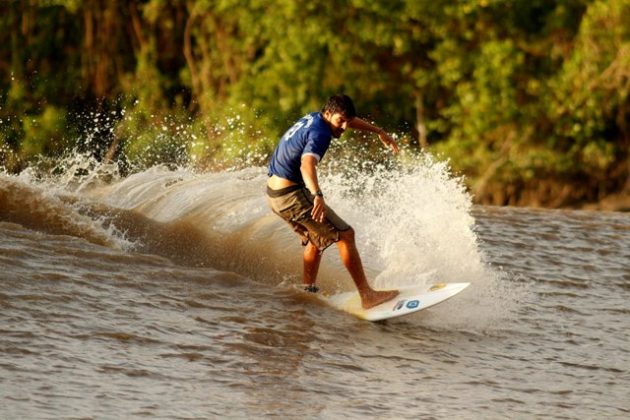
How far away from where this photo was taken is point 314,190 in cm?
837

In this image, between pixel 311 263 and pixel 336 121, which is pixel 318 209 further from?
pixel 311 263

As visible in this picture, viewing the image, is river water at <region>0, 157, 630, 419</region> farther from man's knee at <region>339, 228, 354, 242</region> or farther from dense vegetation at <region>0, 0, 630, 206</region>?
dense vegetation at <region>0, 0, 630, 206</region>

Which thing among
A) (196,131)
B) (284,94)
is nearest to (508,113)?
(284,94)

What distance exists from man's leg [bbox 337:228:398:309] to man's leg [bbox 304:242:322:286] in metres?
0.43

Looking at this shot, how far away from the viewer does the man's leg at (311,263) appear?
916 centimetres

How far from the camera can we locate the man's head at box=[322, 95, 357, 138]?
336 inches

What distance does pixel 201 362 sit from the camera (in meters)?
7.15

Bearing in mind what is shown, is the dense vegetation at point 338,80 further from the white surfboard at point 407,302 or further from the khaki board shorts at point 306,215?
the white surfboard at point 407,302

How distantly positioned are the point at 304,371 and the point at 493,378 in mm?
1191

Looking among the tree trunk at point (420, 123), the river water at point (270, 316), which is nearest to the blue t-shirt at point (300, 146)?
the river water at point (270, 316)

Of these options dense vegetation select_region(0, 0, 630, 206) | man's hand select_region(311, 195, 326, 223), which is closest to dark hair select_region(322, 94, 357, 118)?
man's hand select_region(311, 195, 326, 223)

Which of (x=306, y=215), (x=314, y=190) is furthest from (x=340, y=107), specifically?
(x=306, y=215)

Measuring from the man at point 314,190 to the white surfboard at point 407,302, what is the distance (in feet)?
0.24

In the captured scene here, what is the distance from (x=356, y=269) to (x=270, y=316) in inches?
28.6
